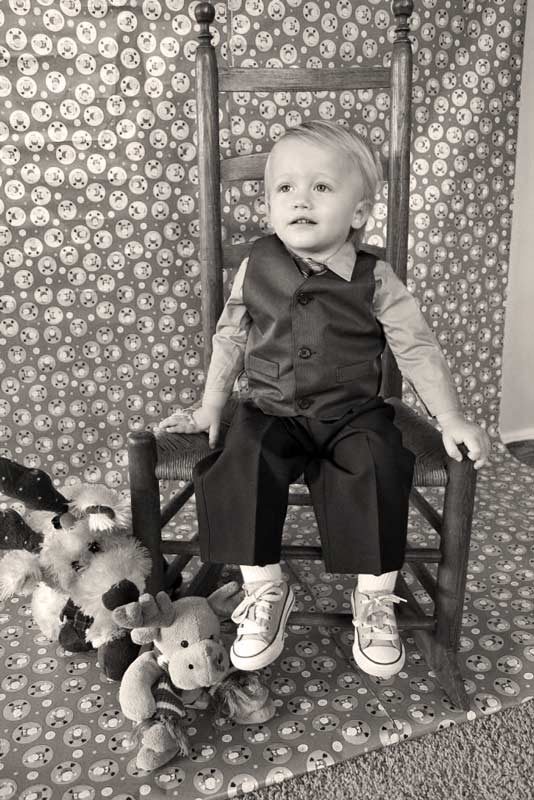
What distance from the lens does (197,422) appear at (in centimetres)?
105

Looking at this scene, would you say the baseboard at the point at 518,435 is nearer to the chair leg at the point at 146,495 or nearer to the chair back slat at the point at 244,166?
the chair back slat at the point at 244,166

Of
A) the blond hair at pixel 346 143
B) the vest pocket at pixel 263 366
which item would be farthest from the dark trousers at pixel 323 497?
the blond hair at pixel 346 143

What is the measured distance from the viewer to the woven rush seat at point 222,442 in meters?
0.95

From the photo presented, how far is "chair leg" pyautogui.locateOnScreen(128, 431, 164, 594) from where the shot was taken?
97 cm

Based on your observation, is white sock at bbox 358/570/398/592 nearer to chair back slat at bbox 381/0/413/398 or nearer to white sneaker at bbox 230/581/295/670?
white sneaker at bbox 230/581/295/670

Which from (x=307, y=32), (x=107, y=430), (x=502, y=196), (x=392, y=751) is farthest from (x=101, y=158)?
(x=392, y=751)

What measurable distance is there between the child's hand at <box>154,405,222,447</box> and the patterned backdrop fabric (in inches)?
18.1

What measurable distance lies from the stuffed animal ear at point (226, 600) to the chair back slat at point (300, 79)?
0.84m

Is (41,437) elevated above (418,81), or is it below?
below

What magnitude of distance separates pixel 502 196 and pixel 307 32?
631mm

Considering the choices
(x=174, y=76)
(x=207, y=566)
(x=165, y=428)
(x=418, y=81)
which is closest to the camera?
(x=165, y=428)

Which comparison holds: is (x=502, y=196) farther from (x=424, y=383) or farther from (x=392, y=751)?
(x=392, y=751)

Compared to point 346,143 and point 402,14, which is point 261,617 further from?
point 402,14

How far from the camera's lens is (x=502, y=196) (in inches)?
66.6
